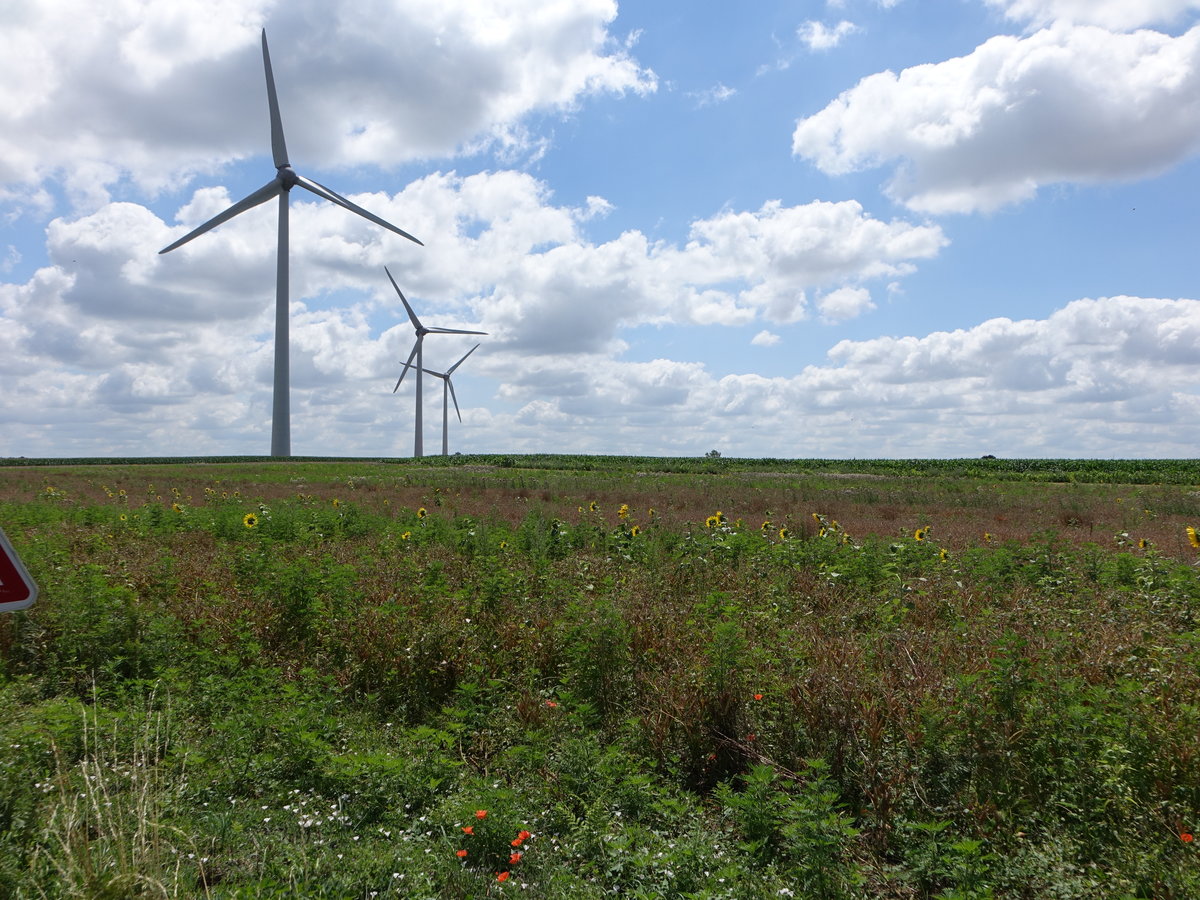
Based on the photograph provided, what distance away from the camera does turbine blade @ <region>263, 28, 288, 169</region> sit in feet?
131

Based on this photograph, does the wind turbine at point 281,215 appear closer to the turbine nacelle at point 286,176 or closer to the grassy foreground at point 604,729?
the turbine nacelle at point 286,176

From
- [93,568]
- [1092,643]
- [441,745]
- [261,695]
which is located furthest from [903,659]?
[93,568]

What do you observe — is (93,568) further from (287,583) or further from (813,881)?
(813,881)

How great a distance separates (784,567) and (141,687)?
23.0 ft

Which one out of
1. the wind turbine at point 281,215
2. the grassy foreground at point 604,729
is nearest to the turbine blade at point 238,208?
the wind turbine at point 281,215

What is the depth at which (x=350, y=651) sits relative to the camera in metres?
6.84

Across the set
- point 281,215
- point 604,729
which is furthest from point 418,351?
point 604,729

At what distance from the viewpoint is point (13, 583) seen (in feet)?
11.1

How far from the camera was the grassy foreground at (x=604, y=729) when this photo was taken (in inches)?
147

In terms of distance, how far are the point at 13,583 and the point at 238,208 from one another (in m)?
42.8

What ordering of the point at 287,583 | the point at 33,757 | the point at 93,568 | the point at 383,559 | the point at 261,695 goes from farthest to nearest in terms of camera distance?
the point at 383,559
the point at 93,568
the point at 287,583
the point at 261,695
the point at 33,757

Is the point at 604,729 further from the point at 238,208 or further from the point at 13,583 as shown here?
the point at 238,208

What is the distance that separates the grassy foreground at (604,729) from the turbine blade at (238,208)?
117 feet

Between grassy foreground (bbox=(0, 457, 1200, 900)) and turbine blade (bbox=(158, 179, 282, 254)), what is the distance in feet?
117
